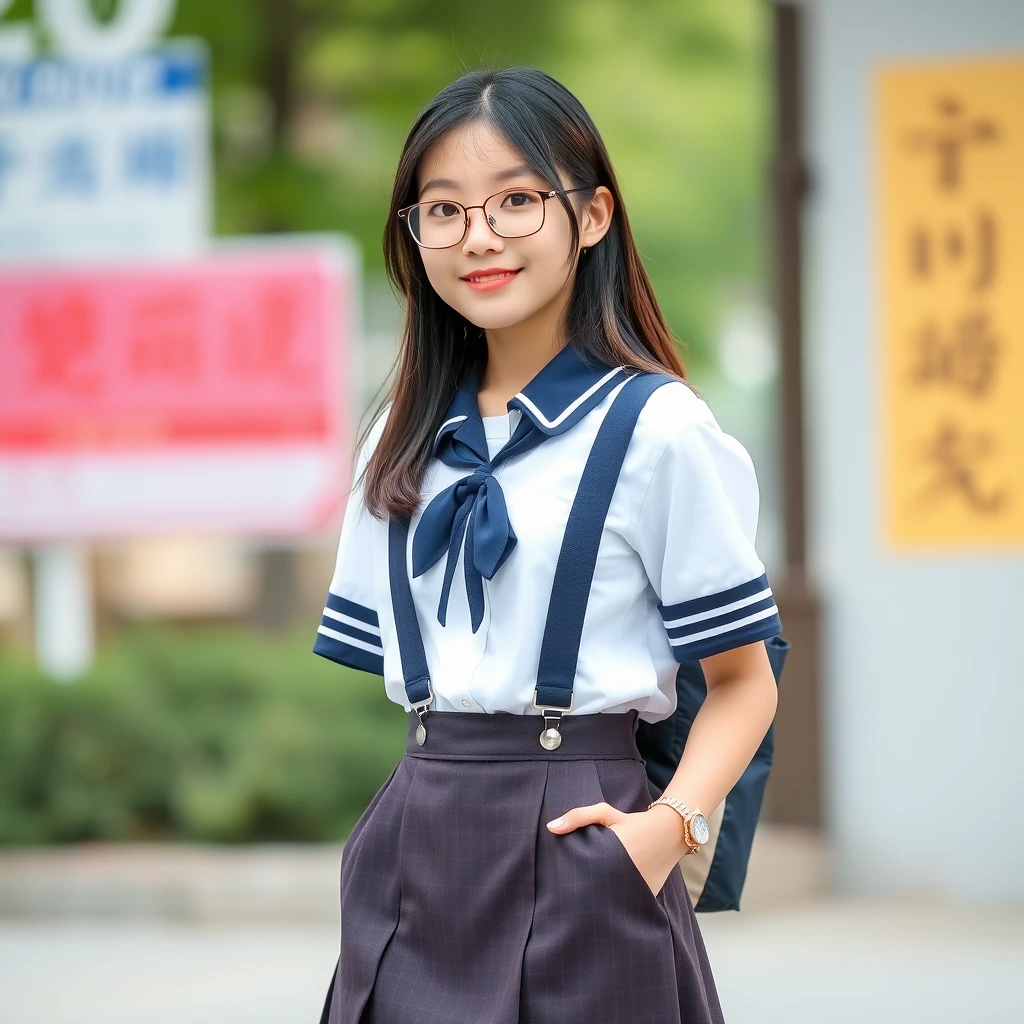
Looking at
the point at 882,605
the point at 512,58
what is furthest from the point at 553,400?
the point at 512,58

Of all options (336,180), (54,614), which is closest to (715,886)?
(54,614)

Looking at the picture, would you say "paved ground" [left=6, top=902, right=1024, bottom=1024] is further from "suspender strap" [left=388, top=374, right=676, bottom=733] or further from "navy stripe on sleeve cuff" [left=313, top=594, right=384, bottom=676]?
"suspender strap" [left=388, top=374, right=676, bottom=733]

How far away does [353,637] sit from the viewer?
1934mm

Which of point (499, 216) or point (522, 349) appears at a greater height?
point (499, 216)

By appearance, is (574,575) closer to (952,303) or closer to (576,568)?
(576,568)

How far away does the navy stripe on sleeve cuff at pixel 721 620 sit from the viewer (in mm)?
1642

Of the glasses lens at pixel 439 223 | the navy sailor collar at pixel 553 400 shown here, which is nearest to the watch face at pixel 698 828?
the navy sailor collar at pixel 553 400

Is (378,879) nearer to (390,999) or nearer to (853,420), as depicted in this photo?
(390,999)

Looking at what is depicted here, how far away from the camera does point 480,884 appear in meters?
1.65

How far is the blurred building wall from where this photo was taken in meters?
4.91

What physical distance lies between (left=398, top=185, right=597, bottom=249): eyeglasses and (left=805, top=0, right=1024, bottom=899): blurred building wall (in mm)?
3491

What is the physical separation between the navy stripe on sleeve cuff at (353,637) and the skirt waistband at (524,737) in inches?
9.0

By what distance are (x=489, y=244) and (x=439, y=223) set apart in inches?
3.3

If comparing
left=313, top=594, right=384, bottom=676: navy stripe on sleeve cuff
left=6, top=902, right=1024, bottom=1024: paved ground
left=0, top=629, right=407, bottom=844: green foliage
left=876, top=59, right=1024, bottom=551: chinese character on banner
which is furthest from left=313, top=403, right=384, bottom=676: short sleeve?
left=876, top=59, right=1024, bottom=551: chinese character on banner
